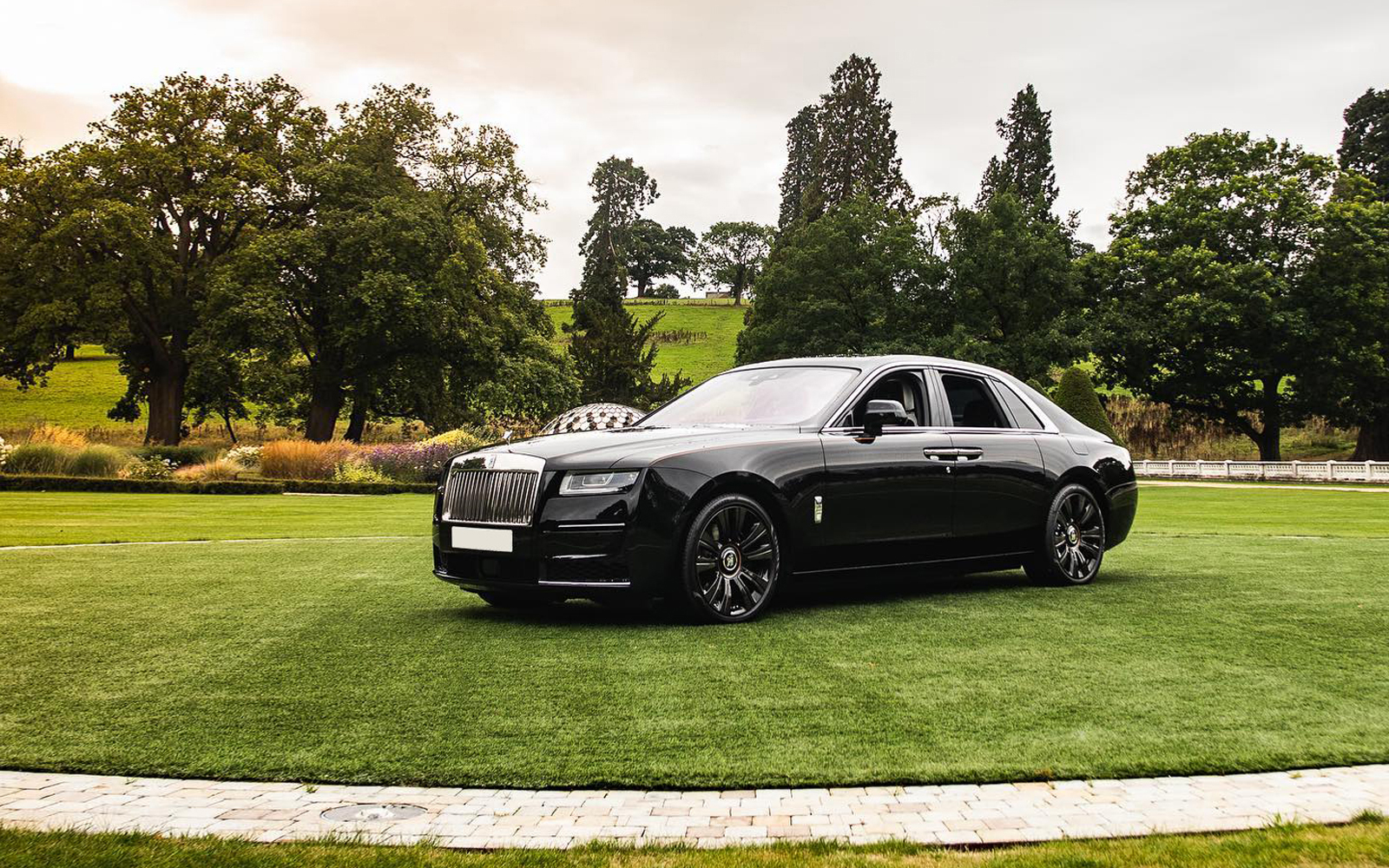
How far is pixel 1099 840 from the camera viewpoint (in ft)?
10.2

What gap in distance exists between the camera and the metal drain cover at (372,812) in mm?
3336

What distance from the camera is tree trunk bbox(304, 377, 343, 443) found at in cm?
4297

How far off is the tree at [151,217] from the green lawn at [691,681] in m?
34.1

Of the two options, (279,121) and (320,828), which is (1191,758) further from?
(279,121)

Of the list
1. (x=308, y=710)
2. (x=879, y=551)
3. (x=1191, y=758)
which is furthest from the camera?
(x=879, y=551)

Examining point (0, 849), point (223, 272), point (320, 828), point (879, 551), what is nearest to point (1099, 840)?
point (320, 828)

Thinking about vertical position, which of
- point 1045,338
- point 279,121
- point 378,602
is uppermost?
point 279,121

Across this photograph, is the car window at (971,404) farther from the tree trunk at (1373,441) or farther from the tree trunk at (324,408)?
the tree trunk at (1373,441)

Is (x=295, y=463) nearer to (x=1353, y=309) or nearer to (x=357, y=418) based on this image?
(x=357, y=418)

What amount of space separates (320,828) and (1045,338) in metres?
48.2

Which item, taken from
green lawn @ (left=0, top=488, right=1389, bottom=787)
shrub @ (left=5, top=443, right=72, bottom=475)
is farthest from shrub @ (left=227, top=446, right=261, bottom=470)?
green lawn @ (left=0, top=488, right=1389, bottom=787)

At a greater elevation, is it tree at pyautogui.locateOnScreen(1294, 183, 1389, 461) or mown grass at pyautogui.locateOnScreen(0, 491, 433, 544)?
tree at pyautogui.locateOnScreen(1294, 183, 1389, 461)

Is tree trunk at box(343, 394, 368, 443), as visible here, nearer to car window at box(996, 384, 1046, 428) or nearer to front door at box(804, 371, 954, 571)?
car window at box(996, 384, 1046, 428)

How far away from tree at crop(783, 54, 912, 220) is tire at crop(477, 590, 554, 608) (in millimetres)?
60300
